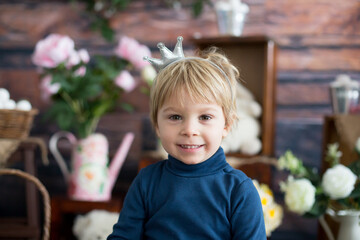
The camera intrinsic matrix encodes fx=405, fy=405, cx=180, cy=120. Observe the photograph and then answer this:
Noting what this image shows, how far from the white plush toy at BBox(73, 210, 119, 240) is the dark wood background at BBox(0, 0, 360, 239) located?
581 millimetres

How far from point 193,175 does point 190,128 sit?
13 cm

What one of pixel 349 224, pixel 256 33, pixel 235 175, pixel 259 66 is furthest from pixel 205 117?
pixel 256 33

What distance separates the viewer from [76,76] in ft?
5.69

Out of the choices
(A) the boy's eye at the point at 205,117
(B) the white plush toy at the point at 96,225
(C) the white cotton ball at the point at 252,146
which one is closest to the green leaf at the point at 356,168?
(C) the white cotton ball at the point at 252,146

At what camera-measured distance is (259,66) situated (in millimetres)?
1878

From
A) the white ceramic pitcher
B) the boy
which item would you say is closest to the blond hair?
the boy

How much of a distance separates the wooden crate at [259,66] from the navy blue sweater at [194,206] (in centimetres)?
79

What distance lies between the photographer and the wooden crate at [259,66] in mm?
1713

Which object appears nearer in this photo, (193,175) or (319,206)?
(193,175)

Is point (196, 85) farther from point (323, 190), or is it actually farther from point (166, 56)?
point (323, 190)

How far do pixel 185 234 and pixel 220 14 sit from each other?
1.13 m

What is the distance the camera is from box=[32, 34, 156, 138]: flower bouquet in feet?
5.55

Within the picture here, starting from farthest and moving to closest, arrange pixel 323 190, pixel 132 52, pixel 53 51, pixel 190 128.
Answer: pixel 132 52 < pixel 53 51 < pixel 323 190 < pixel 190 128

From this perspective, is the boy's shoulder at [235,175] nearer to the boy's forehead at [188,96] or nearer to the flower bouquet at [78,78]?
the boy's forehead at [188,96]
